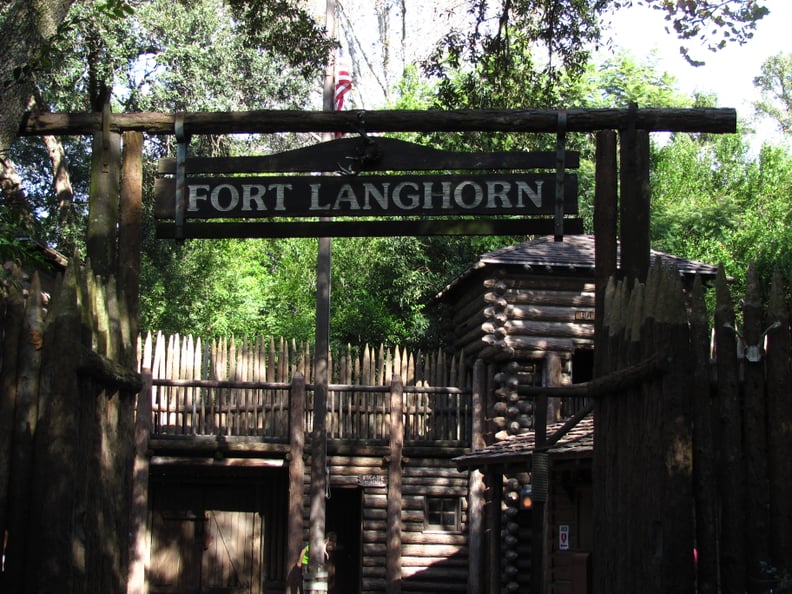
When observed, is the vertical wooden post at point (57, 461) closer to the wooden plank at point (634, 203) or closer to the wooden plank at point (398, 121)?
the wooden plank at point (398, 121)

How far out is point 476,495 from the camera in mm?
23109

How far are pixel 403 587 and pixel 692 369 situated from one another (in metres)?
17.9

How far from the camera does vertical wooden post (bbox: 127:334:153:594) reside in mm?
22125

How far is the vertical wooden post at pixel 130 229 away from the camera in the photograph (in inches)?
313

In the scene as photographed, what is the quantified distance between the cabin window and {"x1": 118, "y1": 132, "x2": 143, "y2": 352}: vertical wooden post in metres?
16.0

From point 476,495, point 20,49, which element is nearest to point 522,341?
point 476,495

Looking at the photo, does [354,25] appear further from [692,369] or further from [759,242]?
[692,369]

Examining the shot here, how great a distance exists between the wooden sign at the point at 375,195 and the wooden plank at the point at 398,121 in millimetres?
367

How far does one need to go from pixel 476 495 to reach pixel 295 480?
11.6 ft

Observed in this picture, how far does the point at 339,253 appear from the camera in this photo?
124ft

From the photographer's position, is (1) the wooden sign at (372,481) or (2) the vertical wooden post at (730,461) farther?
(1) the wooden sign at (372,481)

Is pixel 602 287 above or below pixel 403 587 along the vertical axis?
above

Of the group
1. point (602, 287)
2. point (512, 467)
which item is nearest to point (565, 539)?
point (512, 467)

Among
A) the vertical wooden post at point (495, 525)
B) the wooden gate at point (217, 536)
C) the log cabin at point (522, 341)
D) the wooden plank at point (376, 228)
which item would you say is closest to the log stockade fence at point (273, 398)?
the log cabin at point (522, 341)
